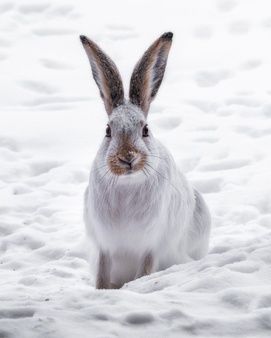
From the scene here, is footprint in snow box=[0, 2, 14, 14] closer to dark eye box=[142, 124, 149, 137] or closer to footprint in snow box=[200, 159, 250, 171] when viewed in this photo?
footprint in snow box=[200, 159, 250, 171]

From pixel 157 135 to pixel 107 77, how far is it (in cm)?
323

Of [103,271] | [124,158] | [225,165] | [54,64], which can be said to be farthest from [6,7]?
[124,158]

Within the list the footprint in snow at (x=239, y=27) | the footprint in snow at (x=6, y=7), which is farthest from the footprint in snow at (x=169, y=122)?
the footprint in snow at (x=6, y=7)

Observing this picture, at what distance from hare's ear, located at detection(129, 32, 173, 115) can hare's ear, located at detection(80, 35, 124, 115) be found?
0.08m

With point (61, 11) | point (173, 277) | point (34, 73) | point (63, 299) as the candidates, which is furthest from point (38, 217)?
point (61, 11)

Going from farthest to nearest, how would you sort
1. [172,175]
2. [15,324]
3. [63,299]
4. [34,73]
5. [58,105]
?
[34,73] < [58,105] < [172,175] < [63,299] < [15,324]

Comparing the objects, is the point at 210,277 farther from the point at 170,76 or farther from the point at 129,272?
the point at 170,76

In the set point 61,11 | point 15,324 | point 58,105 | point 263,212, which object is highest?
point 61,11

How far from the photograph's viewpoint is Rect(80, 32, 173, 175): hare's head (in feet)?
14.3

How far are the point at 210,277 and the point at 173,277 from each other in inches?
13.4

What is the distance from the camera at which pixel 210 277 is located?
3.56m

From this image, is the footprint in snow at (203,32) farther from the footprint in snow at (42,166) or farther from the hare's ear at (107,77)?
the hare's ear at (107,77)

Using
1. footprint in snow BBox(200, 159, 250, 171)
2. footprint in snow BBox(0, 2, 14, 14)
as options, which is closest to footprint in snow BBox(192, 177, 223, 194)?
footprint in snow BBox(200, 159, 250, 171)

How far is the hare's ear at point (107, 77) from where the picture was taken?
4.75 m
